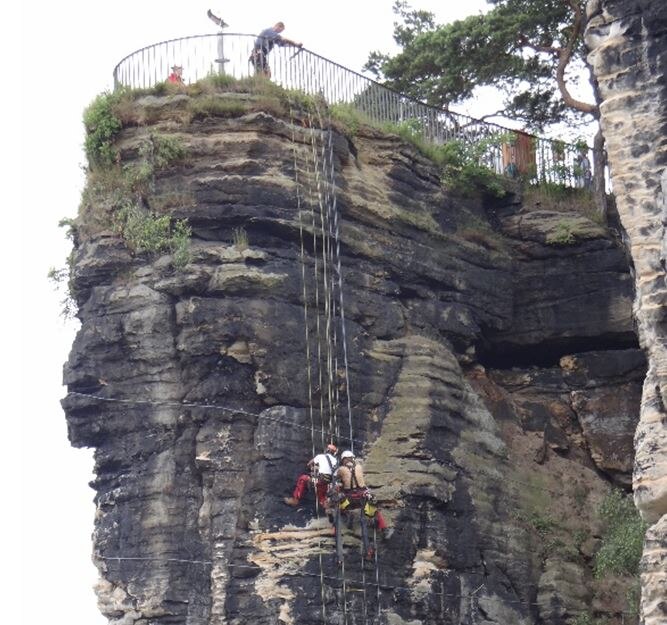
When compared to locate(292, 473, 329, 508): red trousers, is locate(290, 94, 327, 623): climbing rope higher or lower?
higher

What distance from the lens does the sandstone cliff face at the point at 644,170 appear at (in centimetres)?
2570

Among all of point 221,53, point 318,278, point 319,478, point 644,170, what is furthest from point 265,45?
point 644,170

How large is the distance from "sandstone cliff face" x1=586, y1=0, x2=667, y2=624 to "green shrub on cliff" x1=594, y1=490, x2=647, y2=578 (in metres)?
8.36

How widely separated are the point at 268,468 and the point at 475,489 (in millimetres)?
→ 3933

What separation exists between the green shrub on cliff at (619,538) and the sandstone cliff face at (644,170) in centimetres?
836

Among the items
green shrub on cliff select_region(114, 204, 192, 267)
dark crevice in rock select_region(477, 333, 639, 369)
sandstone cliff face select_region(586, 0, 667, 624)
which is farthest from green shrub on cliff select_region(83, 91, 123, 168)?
sandstone cliff face select_region(586, 0, 667, 624)

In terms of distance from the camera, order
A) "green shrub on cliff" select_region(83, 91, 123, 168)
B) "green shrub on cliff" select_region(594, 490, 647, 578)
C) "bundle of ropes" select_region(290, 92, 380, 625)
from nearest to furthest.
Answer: "bundle of ropes" select_region(290, 92, 380, 625) < "green shrub on cliff" select_region(594, 490, 647, 578) < "green shrub on cliff" select_region(83, 91, 123, 168)

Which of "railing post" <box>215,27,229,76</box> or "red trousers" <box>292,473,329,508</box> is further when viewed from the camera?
"railing post" <box>215,27,229,76</box>

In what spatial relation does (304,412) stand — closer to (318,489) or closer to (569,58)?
(318,489)

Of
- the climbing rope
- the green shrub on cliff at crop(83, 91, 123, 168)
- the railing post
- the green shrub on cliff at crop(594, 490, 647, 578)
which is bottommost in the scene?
the green shrub on cliff at crop(594, 490, 647, 578)

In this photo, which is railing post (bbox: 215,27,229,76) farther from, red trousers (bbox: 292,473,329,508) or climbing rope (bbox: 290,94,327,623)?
red trousers (bbox: 292,473,329,508)

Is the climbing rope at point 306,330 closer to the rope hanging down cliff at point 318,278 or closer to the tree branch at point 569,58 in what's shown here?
the rope hanging down cliff at point 318,278

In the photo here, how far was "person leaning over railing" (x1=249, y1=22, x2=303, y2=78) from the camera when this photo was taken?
36844mm

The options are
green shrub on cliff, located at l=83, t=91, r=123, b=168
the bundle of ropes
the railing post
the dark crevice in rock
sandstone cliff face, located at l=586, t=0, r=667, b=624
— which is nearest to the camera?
sandstone cliff face, located at l=586, t=0, r=667, b=624
